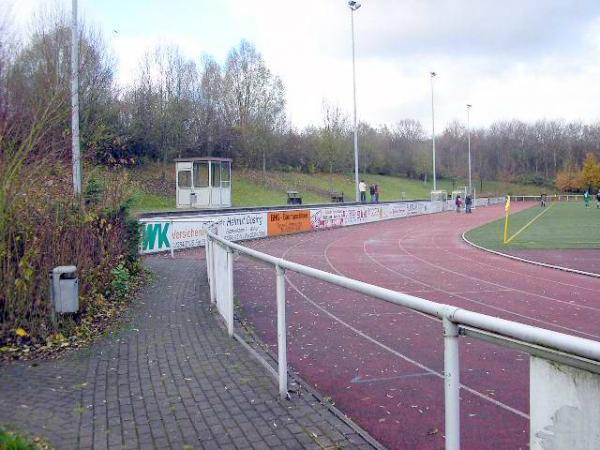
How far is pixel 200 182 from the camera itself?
3694 cm

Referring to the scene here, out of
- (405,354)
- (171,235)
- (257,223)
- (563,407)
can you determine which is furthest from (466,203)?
(563,407)

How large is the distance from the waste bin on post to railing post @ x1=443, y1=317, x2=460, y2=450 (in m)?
6.06

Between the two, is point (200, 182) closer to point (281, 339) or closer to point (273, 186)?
point (273, 186)

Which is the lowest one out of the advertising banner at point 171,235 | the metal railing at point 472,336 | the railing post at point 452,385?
the advertising banner at point 171,235

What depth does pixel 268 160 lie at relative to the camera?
67.3 m

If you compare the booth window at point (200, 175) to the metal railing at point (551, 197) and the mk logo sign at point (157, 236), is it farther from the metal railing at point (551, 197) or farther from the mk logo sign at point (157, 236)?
the metal railing at point (551, 197)

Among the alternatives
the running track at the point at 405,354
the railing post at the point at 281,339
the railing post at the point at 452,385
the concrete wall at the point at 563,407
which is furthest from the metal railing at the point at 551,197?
the concrete wall at the point at 563,407

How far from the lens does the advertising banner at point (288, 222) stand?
30.2 m

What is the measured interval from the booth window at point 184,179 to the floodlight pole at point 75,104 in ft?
63.6

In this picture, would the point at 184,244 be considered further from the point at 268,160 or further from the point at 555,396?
the point at 268,160

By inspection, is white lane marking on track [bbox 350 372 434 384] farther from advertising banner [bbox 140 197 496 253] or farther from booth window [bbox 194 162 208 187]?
booth window [bbox 194 162 208 187]

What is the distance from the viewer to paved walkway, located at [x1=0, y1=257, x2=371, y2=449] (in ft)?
14.8

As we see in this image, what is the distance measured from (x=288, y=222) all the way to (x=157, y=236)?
12.3 metres

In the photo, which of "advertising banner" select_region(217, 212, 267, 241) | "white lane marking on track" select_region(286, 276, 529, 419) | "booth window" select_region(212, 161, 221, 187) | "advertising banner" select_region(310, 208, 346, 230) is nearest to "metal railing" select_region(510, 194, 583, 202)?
"advertising banner" select_region(310, 208, 346, 230)
